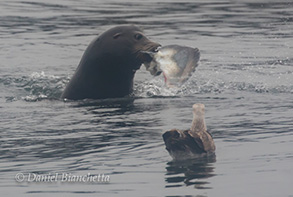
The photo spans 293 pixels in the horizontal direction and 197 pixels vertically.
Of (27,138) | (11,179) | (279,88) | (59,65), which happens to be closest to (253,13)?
(59,65)

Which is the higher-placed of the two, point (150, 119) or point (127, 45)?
point (127, 45)

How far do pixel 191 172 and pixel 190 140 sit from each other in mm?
327

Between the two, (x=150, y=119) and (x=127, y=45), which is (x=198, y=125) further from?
(x=127, y=45)

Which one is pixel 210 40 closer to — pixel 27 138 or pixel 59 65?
pixel 59 65

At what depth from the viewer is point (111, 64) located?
10727 millimetres

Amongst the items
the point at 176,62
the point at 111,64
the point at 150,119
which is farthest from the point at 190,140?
the point at 111,64

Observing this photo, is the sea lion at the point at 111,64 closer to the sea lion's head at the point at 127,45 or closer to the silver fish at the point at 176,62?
the sea lion's head at the point at 127,45

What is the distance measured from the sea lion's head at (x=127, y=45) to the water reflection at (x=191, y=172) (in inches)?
117

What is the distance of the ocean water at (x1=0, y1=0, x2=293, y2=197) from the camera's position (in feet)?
23.1

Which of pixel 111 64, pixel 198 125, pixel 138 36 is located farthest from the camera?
pixel 111 64

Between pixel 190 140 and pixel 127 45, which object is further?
pixel 127 45

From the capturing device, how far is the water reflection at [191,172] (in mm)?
6887

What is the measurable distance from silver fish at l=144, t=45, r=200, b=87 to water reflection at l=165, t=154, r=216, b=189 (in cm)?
169

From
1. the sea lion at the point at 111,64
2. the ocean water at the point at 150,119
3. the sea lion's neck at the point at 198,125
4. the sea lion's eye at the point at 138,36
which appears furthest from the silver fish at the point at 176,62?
the sea lion's neck at the point at 198,125
